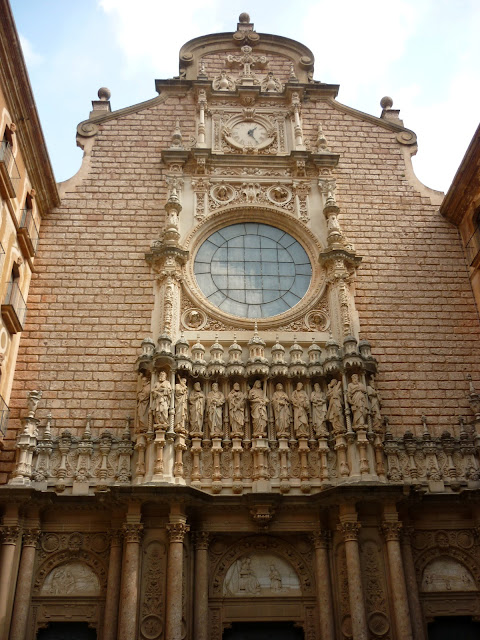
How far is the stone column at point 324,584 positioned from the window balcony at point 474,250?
7.07 m

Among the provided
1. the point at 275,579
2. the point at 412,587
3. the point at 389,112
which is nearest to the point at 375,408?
the point at 412,587

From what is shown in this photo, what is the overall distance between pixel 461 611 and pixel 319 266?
7742 millimetres

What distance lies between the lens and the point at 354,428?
12750 mm

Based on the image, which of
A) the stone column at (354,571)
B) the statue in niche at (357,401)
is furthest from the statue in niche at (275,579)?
the statue in niche at (357,401)

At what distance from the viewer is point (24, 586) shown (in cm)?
1154

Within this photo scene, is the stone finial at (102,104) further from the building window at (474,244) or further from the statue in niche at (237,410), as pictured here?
the building window at (474,244)

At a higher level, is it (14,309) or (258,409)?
(14,309)

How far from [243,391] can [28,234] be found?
582cm

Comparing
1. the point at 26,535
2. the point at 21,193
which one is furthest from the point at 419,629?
the point at 21,193

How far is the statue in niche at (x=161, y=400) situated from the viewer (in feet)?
41.2

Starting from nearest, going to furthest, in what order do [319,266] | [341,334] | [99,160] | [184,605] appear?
[184,605], [341,334], [319,266], [99,160]

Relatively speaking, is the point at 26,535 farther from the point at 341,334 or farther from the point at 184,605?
the point at 341,334

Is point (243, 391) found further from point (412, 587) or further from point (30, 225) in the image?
point (30, 225)

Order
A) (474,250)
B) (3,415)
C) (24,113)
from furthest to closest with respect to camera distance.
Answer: (474,250) < (24,113) < (3,415)
